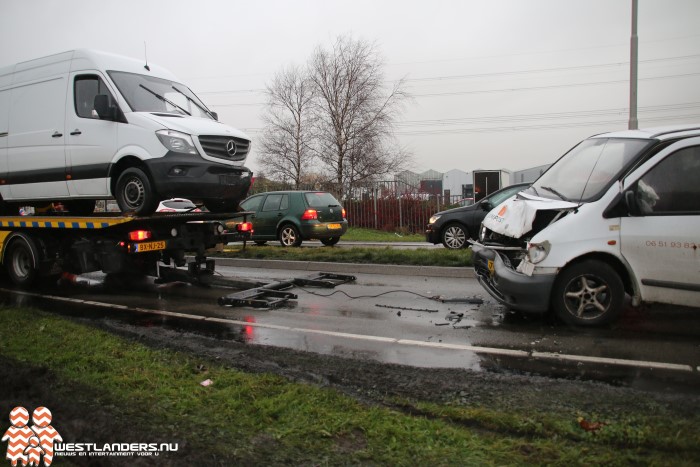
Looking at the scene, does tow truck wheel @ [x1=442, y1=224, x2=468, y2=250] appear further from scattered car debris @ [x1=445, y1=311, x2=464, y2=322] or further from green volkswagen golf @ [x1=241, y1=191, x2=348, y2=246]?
scattered car debris @ [x1=445, y1=311, x2=464, y2=322]

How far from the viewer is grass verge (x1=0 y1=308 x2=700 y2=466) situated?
286 centimetres

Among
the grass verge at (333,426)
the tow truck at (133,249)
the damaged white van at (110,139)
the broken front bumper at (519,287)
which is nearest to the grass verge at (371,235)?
the tow truck at (133,249)

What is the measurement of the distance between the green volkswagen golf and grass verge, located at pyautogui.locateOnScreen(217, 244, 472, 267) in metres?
2.45

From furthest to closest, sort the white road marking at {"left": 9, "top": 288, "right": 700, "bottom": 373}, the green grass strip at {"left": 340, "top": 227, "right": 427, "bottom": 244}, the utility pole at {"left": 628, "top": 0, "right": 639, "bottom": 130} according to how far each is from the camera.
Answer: the green grass strip at {"left": 340, "top": 227, "right": 427, "bottom": 244}
the utility pole at {"left": 628, "top": 0, "right": 639, "bottom": 130}
the white road marking at {"left": 9, "top": 288, "right": 700, "bottom": 373}

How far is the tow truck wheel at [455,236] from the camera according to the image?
13055 mm

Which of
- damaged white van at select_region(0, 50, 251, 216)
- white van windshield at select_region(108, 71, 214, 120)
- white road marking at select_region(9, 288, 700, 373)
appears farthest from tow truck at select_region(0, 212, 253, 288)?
white van windshield at select_region(108, 71, 214, 120)

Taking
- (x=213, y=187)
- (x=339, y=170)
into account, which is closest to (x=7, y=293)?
(x=213, y=187)

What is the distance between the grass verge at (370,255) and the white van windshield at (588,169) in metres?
3.25

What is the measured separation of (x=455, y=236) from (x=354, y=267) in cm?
390

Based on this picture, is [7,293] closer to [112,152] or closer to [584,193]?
[112,152]

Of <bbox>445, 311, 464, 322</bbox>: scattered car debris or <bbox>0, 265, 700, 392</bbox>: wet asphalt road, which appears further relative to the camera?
<bbox>445, 311, 464, 322</bbox>: scattered car debris

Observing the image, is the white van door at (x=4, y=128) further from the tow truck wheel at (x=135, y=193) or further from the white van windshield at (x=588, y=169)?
the white van windshield at (x=588, y=169)

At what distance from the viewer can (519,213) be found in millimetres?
5973

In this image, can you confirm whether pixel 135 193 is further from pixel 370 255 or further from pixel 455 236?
pixel 455 236
